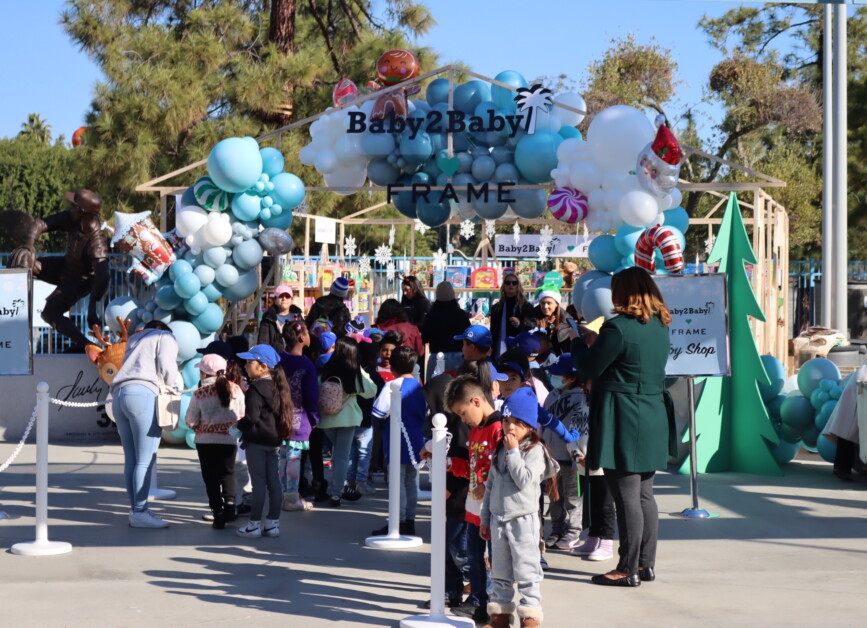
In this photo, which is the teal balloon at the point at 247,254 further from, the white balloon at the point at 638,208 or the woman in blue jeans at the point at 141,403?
the white balloon at the point at 638,208

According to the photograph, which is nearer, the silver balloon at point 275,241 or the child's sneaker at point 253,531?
the child's sneaker at point 253,531

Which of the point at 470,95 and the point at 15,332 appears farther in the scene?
the point at 470,95

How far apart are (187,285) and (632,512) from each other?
6676mm

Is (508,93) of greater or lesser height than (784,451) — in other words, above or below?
above

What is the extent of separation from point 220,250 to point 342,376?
3.55 m

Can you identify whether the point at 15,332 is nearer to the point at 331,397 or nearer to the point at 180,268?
the point at 331,397

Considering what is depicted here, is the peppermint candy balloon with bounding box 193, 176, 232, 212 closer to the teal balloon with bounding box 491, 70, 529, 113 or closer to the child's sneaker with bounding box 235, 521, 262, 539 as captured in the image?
the teal balloon with bounding box 491, 70, 529, 113

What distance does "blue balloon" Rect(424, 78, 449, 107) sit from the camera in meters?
12.1

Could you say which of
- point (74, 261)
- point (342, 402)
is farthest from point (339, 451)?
point (74, 261)

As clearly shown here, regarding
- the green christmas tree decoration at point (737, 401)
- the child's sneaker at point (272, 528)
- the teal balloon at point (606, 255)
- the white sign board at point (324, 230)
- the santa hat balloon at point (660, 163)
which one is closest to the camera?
the child's sneaker at point (272, 528)

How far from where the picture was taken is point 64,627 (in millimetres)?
5602

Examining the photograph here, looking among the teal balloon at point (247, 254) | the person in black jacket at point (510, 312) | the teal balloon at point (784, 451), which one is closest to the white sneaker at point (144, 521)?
the person in black jacket at point (510, 312)

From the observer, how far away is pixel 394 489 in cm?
752

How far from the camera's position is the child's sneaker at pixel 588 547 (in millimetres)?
7308
